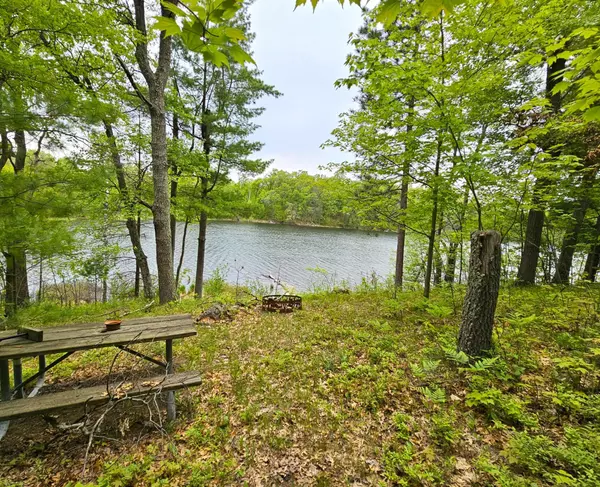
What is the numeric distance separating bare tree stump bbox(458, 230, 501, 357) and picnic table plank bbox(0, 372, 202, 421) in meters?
2.77

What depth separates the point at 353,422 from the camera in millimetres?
2213

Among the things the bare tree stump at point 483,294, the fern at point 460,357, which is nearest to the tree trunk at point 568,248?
the bare tree stump at point 483,294

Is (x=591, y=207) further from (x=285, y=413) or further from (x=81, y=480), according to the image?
(x=81, y=480)

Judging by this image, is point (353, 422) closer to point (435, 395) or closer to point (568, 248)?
point (435, 395)

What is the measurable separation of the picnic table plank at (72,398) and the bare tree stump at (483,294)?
2766 mm

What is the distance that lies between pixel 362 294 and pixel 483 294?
3.87 m

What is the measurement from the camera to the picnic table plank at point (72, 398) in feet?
5.86

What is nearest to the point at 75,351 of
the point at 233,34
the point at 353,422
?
the point at 353,422

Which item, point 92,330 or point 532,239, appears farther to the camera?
point 532,239

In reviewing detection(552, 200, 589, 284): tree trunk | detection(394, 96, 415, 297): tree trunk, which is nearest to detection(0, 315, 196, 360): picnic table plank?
detection(394, 96, 415, 297): tree trunk

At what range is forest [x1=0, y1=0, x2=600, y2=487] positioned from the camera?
181cm

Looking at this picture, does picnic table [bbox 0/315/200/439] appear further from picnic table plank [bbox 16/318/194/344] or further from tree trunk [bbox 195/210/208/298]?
tree trunk [bbox 195/210/208/298]

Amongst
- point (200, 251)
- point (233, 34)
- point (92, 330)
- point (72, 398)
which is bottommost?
point (72, 398)

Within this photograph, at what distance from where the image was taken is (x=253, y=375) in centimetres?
288
